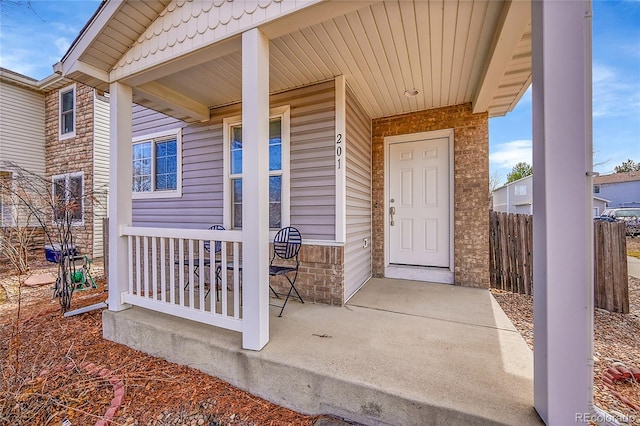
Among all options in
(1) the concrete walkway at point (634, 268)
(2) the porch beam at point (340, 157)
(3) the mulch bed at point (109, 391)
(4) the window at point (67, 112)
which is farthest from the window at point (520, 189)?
(4) the window at point (67, 112)

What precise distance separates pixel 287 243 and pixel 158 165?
9.78 ft

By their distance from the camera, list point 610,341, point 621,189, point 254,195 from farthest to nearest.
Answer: point 621,189 < point 610,341 < point 254,195

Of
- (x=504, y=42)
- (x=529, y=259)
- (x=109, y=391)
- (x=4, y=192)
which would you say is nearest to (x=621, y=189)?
(x=529, y=259)

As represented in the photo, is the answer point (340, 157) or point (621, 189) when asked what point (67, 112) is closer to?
point (340, 157)

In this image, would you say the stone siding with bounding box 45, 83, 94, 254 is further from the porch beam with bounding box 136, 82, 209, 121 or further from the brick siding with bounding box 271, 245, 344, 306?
the brick siding with bounding box 271, 245, 344, 306

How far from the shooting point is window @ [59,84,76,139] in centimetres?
747

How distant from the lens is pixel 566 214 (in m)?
1.30

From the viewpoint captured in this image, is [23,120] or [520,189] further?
[520,189]

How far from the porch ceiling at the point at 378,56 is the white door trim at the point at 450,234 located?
1.64 feet

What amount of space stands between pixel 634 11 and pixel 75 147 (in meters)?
11.2

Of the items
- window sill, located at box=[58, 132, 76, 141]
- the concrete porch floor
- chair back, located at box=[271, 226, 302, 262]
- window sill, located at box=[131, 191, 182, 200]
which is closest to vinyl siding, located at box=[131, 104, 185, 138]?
window sill, located at box=[131, 191, 182, 200]

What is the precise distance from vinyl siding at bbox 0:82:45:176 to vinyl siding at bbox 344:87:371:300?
9.20 m

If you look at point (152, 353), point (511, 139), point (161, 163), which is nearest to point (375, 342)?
point (152, 353)

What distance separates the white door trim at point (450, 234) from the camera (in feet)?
12.9
